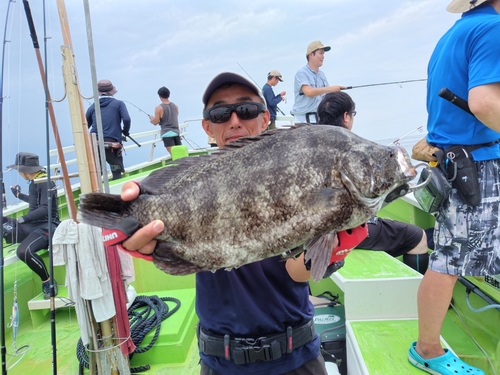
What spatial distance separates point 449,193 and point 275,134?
59.1 inches

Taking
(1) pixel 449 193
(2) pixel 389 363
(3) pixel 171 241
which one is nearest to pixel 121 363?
(3) pixel 171 241

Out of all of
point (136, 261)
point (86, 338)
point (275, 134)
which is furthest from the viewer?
point (136, 261)

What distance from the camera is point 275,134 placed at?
1.55m

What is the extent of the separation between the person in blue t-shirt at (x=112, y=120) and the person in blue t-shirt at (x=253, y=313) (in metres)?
6.28

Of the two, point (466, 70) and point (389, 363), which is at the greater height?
point (466, 70)

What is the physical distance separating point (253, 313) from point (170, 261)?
577mm

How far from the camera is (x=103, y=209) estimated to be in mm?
1487

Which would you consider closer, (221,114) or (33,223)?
(221,114)

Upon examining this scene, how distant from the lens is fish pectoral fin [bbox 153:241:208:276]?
4.92 ft

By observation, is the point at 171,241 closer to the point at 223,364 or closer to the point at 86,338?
the point at 223,364

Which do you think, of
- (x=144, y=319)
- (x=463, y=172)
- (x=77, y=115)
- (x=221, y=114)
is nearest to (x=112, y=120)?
(x=77, y=115)

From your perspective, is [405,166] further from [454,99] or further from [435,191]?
[454,99]

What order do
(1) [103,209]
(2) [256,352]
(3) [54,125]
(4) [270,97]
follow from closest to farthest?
(1) [103,209] → (2) [256,352] → (3) [54,125] → (4) [270,97]

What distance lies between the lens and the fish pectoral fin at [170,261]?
4.92 ft
